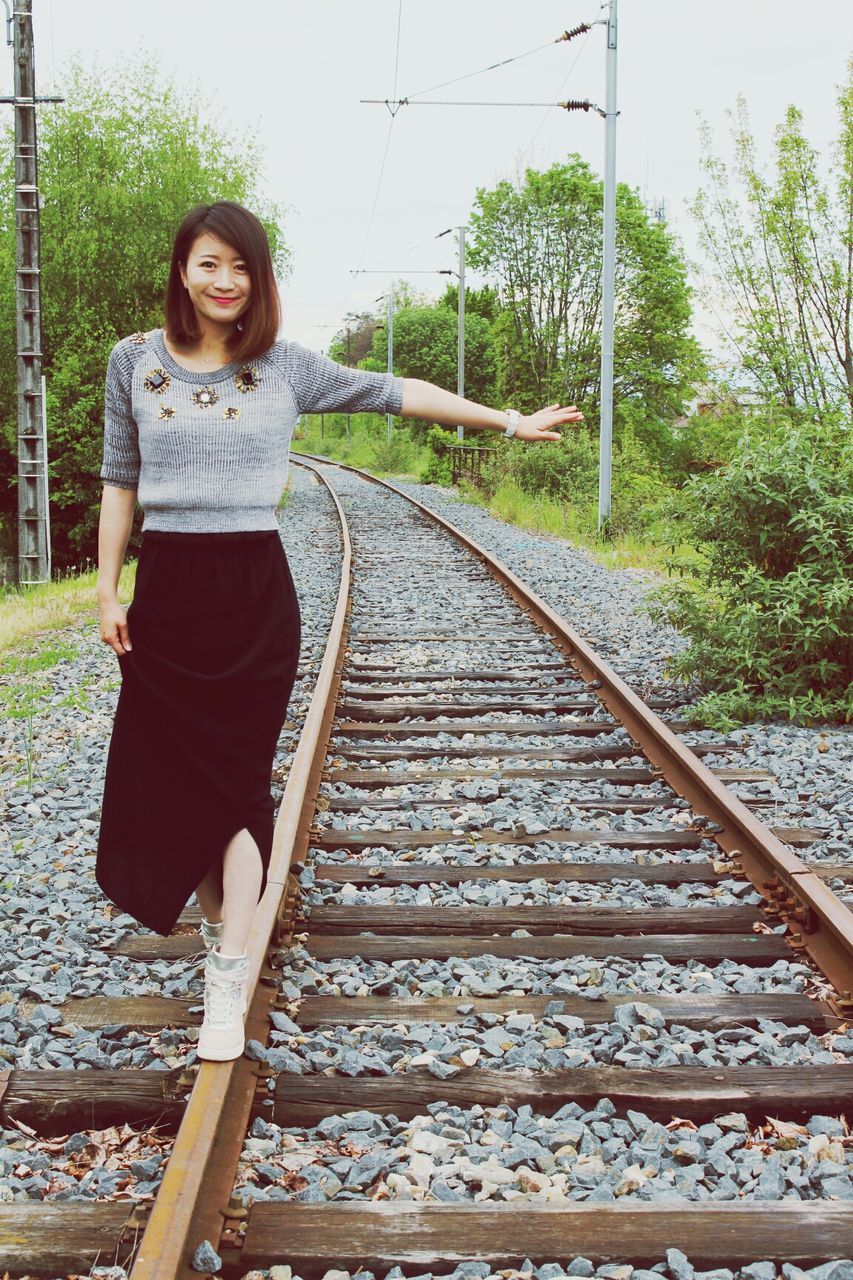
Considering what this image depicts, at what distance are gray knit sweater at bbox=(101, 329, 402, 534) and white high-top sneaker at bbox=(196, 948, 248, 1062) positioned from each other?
3.13ft

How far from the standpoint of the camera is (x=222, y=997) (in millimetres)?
2664

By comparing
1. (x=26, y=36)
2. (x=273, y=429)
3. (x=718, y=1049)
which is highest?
(x=26, y=36)

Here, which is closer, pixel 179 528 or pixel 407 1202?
pixel 407 1202

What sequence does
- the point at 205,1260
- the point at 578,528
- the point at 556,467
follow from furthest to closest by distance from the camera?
the point at 556,467 < the point at 578,528 < the point at 205,1260

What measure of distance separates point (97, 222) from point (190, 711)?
22.9 metres

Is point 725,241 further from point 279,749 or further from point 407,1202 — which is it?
point 407,1202

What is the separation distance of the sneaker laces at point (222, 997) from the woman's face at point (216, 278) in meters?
1.41

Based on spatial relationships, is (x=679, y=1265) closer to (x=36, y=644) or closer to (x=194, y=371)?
(x=194, y=371)

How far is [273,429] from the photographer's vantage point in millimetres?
2684

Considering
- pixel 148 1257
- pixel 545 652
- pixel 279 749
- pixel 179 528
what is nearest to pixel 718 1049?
pixel 148 1257

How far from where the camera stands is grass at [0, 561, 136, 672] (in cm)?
973

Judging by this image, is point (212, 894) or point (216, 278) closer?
point (216, 278)

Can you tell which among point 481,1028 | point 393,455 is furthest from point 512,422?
point 393,455

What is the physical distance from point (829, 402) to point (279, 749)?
43.4ft
